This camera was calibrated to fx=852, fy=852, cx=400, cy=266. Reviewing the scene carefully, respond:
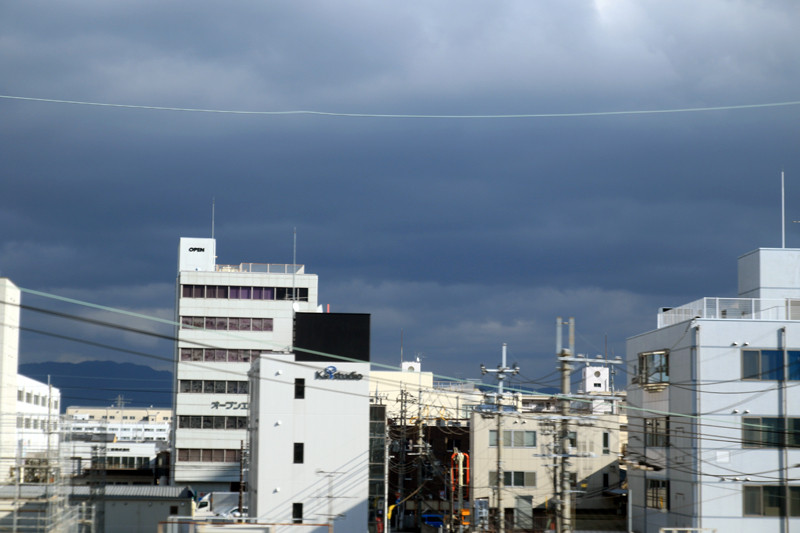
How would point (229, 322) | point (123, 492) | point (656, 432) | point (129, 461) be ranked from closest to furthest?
1. point (656, 432)
2. point (123, 492)
3. point (229, 322)
4. point (129, 461)

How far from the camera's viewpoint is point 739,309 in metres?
43.0

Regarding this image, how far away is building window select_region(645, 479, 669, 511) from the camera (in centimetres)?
4250

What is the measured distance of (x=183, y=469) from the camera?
263 ft

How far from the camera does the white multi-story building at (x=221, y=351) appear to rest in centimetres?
8075

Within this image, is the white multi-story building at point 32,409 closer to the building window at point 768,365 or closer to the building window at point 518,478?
the building window at point 518,478

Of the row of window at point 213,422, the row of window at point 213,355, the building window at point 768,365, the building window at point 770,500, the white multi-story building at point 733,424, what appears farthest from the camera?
the row of window at point 213,355

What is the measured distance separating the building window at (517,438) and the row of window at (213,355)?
92.9 ft

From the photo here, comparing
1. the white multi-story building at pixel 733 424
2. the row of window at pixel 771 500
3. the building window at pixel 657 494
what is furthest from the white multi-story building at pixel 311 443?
the row of window at pixel 771 500

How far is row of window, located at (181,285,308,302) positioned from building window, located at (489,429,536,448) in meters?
27.5

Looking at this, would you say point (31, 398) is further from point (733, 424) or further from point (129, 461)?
point (733, 424)

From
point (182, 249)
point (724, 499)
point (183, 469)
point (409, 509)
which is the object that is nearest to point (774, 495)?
point (724, 499)

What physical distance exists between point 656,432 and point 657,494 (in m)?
3.13

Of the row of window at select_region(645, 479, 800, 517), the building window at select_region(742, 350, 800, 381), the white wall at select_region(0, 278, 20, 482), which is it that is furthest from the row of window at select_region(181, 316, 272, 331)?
the row of window at select_region(645, 479, 800, 517)

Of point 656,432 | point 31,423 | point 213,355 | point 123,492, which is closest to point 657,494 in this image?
point 656,432
